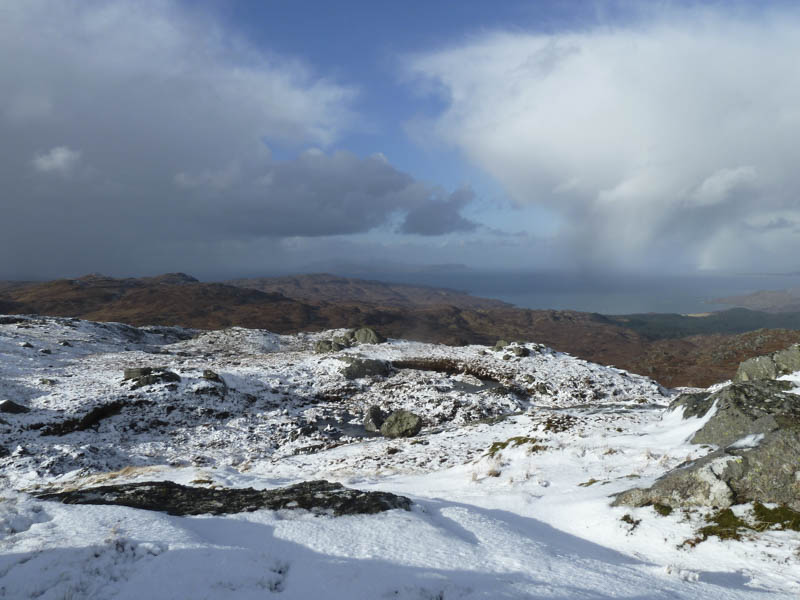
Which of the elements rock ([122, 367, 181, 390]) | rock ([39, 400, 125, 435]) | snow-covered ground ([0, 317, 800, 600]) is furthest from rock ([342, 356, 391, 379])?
rock ([39, 400, 125, 435])

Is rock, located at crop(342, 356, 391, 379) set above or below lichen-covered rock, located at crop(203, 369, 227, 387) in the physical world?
above

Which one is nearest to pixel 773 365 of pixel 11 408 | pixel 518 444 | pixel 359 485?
pixel 518 444

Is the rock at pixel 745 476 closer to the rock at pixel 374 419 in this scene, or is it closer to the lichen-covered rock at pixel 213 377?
the rock at pixel 374 419

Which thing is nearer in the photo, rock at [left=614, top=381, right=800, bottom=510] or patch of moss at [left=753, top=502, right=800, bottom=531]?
patch of moss at [left=753, top=502, right=800, bottom=531]

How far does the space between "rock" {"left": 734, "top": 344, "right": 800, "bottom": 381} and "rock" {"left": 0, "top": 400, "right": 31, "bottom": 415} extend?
36223mm

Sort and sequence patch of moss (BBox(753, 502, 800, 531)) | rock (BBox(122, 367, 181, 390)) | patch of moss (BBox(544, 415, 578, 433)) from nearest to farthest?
1. patch of moss (BBox(753, 502, 800, 531))
2. patch of moss (BBox(544, 415, 578, 433))
3. rock (BBox(122, 367, 181, 390))

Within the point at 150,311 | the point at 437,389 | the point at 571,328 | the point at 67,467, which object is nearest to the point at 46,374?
the point at 67,467

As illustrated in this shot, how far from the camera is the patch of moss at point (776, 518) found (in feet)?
21.6

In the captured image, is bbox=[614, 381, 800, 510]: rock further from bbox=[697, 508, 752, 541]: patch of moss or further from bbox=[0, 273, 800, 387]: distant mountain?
bbox=[0, 273, 800, 387]: distant mountain

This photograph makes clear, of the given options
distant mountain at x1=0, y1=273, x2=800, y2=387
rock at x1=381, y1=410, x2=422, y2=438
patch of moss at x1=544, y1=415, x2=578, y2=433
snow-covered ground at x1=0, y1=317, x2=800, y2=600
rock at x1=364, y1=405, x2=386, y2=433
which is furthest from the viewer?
distant mountain at x1=0, y1=273, x2=800, y2=387

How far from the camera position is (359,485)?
498 inches

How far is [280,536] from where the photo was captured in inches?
258

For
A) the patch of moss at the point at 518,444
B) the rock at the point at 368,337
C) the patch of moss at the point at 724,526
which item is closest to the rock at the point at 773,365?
the patch of moss at the point at 518,444

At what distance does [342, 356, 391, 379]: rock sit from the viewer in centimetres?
3231
